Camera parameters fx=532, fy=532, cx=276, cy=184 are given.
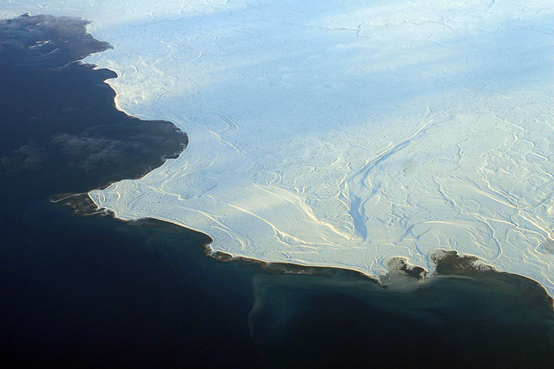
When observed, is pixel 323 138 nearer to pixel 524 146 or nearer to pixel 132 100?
pixel 524 146

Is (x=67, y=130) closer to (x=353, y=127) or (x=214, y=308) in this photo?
(x=353, y=127)

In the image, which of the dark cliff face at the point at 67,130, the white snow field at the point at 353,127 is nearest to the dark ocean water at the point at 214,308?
the white snow field at the point at 353,127

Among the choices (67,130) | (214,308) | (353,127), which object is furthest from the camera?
(67,130)

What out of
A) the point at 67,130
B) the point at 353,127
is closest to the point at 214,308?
the point at 353,127

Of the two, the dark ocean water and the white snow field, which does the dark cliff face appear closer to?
the white snow field

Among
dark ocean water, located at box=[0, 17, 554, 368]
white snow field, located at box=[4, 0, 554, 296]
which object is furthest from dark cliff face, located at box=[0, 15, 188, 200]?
dark ocean water, located at box=[0, 17, 554, 368]

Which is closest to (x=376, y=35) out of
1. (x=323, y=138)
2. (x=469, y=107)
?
(x=469, y=107)

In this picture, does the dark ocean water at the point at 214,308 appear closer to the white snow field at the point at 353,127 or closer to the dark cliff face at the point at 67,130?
the white snow field at the point at 353,127
